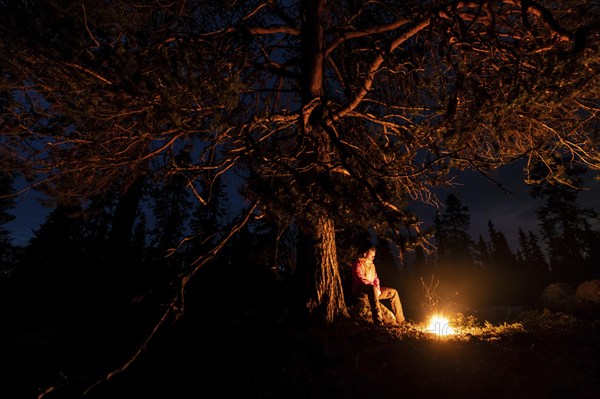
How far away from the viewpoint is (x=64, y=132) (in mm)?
4602

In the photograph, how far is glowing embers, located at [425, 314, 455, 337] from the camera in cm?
609

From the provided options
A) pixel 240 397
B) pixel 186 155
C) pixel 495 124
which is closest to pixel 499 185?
pixel 495 124

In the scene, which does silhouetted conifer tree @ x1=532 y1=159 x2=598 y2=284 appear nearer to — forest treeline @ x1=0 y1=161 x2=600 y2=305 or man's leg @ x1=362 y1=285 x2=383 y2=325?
forest treeline @ x1=0 y1=161 x2=600 y2=305

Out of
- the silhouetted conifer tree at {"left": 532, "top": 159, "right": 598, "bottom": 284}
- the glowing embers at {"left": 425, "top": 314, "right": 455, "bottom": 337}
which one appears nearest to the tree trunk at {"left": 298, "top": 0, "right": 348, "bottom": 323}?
the glowing embers at {"left": 425, "top": 314, "right": 455, "bottom": 337}

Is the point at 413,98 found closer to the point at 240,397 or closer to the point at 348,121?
the point at 348,121

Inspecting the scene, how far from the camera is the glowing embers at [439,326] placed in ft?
20.0

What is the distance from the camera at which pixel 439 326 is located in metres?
6.33

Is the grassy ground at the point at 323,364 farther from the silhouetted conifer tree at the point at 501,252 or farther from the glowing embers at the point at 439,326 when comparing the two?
the silhouetted conifer tree at the point at 501,252

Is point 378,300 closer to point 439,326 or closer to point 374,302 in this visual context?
point 374,302

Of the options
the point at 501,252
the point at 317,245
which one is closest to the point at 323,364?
the point at 317,245

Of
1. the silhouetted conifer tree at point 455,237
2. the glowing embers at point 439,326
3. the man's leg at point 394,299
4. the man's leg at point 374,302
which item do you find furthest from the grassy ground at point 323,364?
the silhouetted conifer tree at point 455,237

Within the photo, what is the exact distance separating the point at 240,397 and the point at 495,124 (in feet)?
14.2

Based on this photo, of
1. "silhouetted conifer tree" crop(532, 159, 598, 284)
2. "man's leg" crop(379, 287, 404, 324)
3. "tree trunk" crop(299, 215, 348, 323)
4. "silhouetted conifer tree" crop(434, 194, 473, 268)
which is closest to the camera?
"tree trunk" crop(299, 215, 348, 323)

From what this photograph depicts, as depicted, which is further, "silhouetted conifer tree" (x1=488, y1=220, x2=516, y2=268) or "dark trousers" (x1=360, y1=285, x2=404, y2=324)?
"silhouetted conifer tree" (x1=488, y1=220, x2=516, y2=268)
